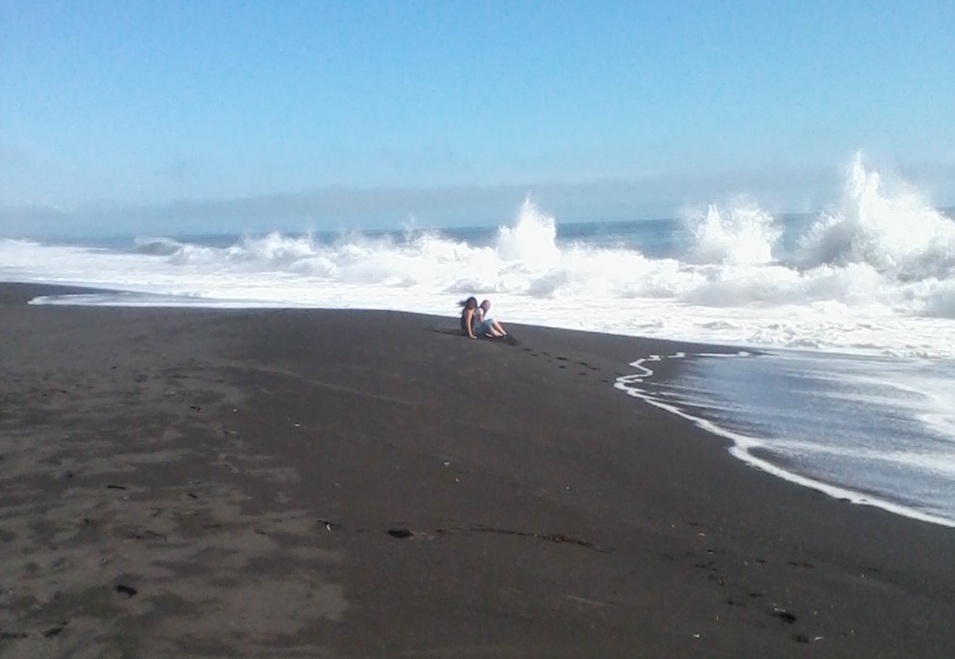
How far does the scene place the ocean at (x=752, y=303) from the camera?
7.59 metres

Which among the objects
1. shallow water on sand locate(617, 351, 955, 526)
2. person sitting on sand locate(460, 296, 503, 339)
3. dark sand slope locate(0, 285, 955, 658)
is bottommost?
dark sand slope locate(0, 285, 955, 658)

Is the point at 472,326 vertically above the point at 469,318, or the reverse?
the point at 469,318

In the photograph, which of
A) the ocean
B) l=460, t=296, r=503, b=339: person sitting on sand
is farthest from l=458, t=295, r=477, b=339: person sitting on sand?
the ocean

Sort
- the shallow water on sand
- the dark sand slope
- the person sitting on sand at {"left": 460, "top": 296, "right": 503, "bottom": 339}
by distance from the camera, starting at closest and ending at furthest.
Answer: the dark sand slope, the shallow water on sand, the person sitting on sand at {"left": 460, "top": 296, "right": 503, "bottom": 339}

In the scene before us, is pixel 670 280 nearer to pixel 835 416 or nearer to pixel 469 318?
pixel 469 318

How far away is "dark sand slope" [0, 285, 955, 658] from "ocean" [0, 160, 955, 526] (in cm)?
93

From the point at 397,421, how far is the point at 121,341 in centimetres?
631

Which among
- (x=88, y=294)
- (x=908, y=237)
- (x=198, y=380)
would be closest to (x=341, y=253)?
(x=88, y=294)

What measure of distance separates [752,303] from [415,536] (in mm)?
15998

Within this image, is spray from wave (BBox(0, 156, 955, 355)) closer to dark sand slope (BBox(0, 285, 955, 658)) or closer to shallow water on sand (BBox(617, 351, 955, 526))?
shallow water on sand (BBox(617, 351, 955, 526))

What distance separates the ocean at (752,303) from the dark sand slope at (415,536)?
93 centimetres

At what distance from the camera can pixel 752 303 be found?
64.0ft

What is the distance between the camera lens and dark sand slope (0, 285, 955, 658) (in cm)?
380

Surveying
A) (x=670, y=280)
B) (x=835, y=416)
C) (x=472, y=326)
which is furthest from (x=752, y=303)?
(x=835, y=416)
